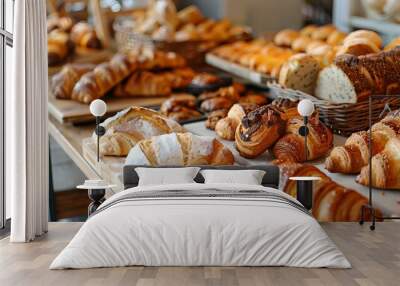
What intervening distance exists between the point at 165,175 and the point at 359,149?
911mm

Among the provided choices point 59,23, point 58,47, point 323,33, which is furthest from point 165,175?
point 59,23

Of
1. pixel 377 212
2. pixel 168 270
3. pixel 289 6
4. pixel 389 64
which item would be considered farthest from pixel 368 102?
pixel 289 6

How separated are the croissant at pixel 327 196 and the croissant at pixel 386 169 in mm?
95

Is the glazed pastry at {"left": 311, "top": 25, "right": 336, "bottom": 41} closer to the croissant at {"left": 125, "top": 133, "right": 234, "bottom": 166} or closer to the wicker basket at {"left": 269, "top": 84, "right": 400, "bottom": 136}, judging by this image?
the wicker basket at {"left": 269, "top": 84, "right": 400, "bottom": 136}

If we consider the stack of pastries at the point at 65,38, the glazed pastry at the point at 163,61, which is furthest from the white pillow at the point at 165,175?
the stack of pastries at the point at 65,38

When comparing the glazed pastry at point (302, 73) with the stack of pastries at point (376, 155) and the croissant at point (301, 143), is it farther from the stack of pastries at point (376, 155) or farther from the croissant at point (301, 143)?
the stack of pastries at point (376, 155)

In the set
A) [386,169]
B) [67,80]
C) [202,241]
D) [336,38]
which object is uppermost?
[336,38]

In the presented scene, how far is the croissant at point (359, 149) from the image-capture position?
171 inches

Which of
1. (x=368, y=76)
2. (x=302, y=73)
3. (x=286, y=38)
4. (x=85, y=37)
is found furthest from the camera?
(x=85, y=37)

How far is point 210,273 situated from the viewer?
11.7 ft

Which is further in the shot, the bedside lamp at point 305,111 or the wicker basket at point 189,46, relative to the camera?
the wicker basket at point 189,46

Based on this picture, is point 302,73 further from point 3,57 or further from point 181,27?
point 181,27

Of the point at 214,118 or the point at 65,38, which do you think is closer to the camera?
the point at 214,118

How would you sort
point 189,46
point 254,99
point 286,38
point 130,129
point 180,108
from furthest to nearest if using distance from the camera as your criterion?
point 189,46 → point 286,38 → point 254,99 → point 180,108 → point 130,129
